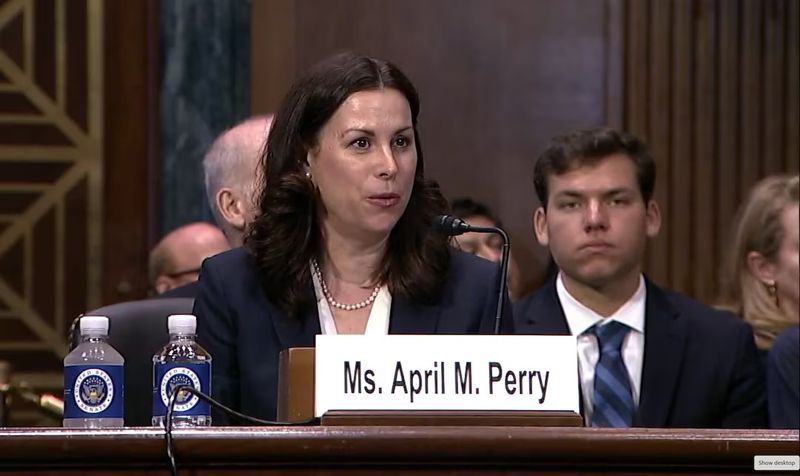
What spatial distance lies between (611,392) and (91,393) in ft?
5.31

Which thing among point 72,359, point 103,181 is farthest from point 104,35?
point 72,359

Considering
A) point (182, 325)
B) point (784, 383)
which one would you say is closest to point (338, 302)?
point (182, 325)

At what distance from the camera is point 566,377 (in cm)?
228

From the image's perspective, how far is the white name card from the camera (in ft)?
7.28

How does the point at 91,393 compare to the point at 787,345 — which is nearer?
the point at 91,393

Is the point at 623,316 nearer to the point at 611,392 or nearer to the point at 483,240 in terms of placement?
the point at 611,392

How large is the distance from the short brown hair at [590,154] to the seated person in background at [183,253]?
4.13 ft

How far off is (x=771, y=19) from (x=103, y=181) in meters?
2.61

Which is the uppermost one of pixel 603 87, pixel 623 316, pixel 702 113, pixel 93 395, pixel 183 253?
pixel 603 87

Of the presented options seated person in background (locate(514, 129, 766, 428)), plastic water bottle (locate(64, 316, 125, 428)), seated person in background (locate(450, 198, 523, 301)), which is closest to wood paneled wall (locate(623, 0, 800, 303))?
seated person in background (locate(450, 198, 523, 301))

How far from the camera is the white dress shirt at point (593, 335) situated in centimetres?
384

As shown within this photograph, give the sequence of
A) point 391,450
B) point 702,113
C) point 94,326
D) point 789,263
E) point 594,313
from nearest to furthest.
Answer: point 391,450, point 94,326, point 594,313, point 789,263, point 702,113

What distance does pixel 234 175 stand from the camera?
13.8 feet

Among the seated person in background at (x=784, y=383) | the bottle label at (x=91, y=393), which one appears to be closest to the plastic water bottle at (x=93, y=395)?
the bottle label at (x=91, y=393)
